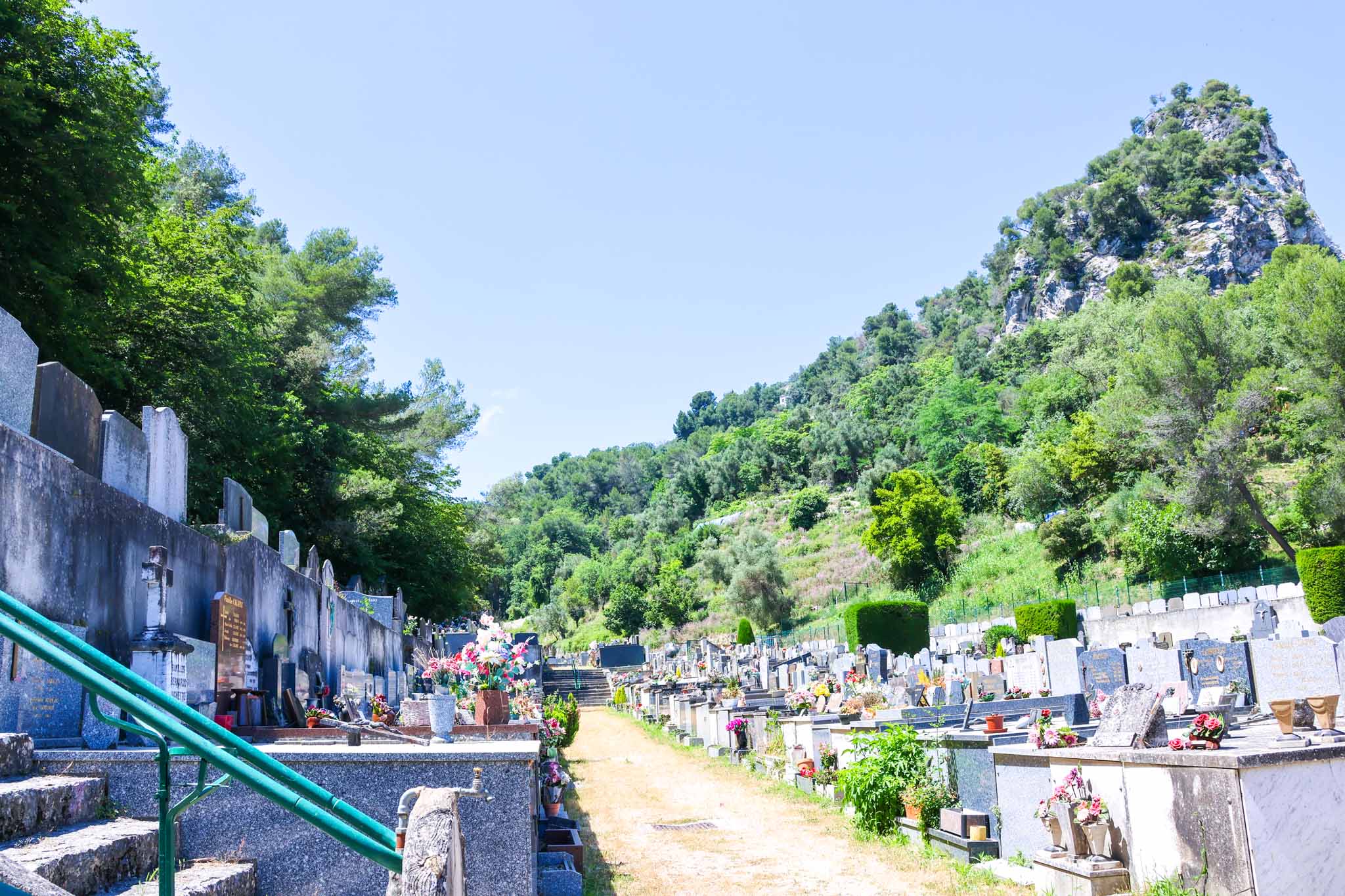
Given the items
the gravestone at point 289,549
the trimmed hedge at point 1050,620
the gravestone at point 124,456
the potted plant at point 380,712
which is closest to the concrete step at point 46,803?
the gravestone at point 124,456

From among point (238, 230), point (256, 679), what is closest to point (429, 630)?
point (238, 230)

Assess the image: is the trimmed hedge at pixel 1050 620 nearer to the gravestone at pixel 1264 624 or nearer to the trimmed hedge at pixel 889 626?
the trimmed hedge at pixel 889 626

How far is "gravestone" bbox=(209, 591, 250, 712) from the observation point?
8.76 metres

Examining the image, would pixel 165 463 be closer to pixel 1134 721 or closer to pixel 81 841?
pixel 81 841

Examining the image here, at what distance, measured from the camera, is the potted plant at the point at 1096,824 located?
21.9 feet

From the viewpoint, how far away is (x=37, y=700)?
18.5 feet

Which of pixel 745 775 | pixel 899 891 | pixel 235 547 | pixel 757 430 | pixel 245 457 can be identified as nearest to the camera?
pixel 899 891

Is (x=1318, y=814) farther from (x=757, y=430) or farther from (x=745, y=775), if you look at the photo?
(x=757, y=430)

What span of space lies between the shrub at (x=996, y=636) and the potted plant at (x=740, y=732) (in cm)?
1400

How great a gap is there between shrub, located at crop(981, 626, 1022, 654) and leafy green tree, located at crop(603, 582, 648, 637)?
30.1 meters

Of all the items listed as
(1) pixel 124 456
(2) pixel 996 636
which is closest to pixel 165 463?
(1) pixel 124 456

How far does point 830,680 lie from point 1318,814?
16109 mm

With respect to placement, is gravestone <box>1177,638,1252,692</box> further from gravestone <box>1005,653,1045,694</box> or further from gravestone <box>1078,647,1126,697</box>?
gravestone <box>1005,653,1045,694</box>

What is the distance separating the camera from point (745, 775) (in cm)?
1580
